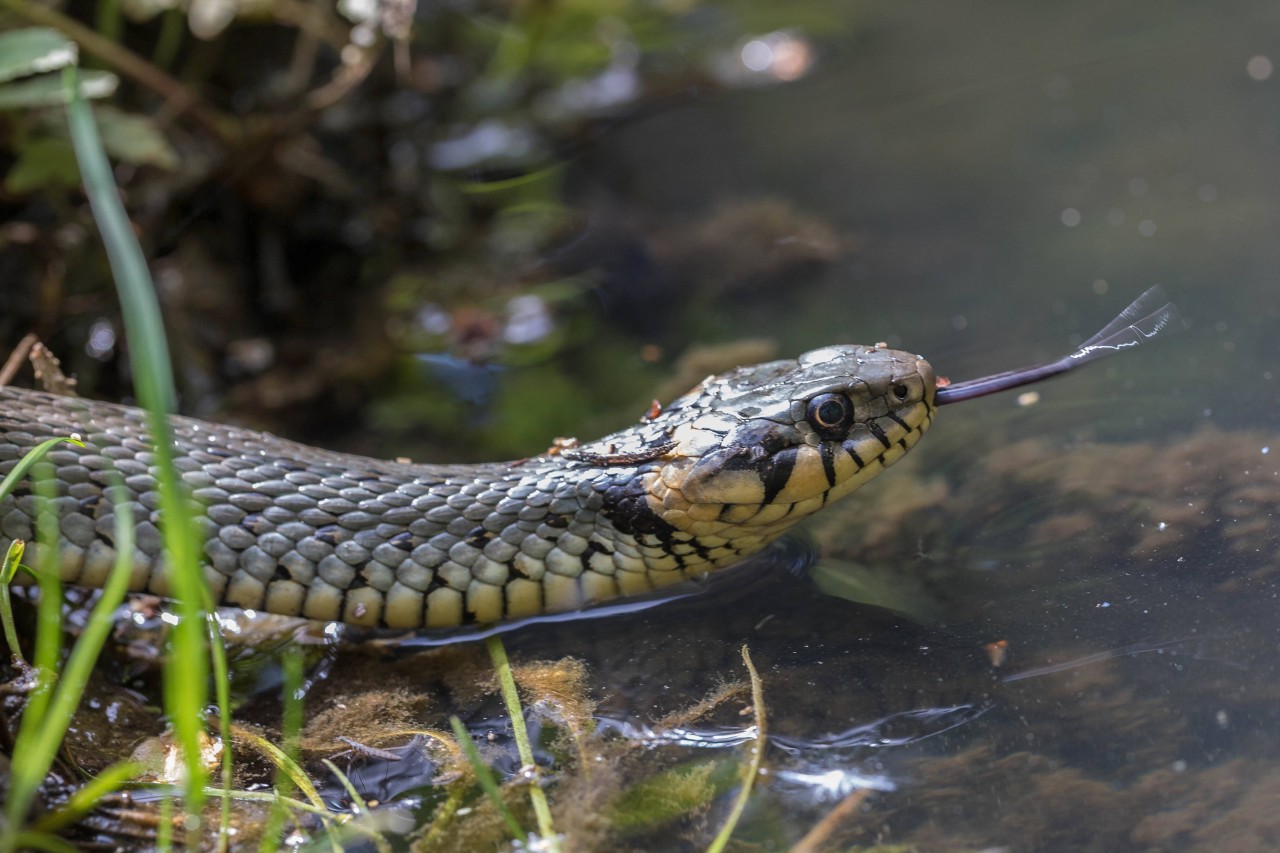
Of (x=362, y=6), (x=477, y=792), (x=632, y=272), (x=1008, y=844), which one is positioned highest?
(x=362, y=6)

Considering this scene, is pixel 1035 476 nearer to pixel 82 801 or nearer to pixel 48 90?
pixel 82 801

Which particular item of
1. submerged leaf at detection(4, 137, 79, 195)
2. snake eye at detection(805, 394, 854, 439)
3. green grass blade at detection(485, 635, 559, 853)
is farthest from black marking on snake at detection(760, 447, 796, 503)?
submerged leaf at detection(4, 137, 79, 195)

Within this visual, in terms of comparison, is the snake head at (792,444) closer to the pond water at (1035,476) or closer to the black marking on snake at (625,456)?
the black marking on snake at (625,456)

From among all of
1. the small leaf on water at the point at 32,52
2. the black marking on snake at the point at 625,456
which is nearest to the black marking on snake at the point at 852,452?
the black marking on snake at the point at 625,456

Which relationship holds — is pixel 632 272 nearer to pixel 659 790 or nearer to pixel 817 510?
pixel 817 510

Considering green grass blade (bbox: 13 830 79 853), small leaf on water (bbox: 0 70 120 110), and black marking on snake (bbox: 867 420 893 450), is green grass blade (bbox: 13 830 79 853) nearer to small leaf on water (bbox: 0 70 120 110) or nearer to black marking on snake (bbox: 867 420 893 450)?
black marking on snake (bbox: 867 420 893 450)

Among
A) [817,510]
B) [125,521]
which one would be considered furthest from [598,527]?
[125,521]
